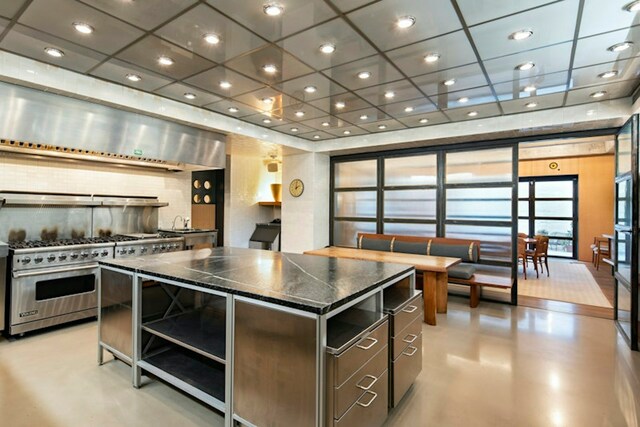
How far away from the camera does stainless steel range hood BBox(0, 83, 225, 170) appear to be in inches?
121

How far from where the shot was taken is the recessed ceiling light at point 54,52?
276cm

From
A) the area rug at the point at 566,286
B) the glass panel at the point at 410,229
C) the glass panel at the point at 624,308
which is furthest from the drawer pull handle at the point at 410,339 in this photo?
the area rug at the point at 566,286

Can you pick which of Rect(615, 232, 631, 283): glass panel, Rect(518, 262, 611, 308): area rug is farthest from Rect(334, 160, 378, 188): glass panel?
Rect(615, 232, 631, 283): glass panel

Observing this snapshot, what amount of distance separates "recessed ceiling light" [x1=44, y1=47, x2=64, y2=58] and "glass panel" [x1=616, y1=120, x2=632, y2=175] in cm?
545

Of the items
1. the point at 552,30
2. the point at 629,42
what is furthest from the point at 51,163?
the point at 629,42

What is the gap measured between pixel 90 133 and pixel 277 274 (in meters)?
2.91

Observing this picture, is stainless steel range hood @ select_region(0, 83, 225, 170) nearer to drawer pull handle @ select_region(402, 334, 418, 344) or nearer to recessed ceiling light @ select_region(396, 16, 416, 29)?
recessed ceiling light @ select_region(396, 16, 416, 29)

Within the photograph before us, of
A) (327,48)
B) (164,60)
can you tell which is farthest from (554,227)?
(164,60)

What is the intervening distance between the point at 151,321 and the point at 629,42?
434cm

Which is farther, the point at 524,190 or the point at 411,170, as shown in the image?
the point at 524,190

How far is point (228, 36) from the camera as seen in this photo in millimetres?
2535

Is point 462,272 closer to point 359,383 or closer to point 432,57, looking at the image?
point 432,57

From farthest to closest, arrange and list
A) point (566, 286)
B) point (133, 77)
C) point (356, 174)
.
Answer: point (356, 174), point (566, 286), point (133, 77)

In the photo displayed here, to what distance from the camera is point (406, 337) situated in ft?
7.34
